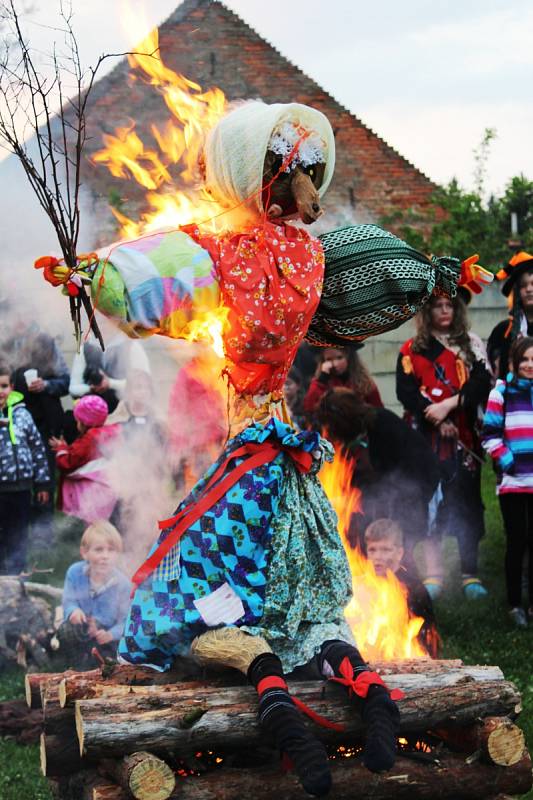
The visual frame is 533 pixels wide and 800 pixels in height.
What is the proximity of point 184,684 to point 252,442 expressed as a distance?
2.76 ft

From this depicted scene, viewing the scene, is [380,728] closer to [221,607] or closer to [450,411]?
[221,607]

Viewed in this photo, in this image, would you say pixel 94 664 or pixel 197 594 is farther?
pixel 94 664

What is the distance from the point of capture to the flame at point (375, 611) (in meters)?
4.80

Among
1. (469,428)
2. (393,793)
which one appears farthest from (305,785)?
(469,428)

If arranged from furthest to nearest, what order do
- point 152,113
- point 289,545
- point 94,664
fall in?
point 94,664 < point 152,113 < point 289,545

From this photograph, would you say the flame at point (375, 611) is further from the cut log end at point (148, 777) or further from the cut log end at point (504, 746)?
the cut log end at point (148, 777)

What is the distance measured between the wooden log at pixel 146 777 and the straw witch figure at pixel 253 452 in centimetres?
39

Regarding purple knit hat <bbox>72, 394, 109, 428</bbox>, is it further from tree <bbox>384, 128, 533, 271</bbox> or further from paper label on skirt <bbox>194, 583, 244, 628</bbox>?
tree <bbox>384, 128, 533, 271</bbox>

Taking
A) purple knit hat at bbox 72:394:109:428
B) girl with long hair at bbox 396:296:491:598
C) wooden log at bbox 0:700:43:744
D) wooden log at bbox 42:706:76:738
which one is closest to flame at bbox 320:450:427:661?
wooden log at bbox 42:706:76:738

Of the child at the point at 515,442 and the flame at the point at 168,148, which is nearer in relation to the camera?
the flame at the point at 168,148

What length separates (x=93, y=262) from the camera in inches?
142

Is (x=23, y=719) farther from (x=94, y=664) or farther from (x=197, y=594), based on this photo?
(x=197, y=594)

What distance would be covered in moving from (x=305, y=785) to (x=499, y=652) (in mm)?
3010

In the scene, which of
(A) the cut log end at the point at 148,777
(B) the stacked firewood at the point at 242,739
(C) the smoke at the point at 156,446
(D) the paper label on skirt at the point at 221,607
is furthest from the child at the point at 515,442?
(A) the cut log end at the point at 148,777
